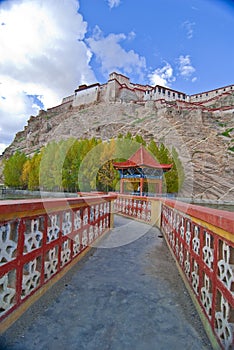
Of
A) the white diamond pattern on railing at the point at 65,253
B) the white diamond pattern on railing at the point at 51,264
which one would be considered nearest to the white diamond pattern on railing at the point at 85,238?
the white diamond pattern on railing at the point at 65,253

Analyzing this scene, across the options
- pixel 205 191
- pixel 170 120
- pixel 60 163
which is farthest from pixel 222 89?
pixel 60 163

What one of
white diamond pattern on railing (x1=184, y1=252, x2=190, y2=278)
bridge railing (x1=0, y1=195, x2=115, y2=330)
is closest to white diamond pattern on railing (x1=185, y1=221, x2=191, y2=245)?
white diamond pattern on railing (x1=184, y1=252, x2=190, y2=278)

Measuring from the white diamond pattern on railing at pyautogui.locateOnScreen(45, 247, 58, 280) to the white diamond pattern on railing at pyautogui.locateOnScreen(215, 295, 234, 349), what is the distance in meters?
1.69

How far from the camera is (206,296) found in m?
2.01

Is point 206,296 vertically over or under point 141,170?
under

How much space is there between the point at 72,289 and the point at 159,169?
14.8 meters

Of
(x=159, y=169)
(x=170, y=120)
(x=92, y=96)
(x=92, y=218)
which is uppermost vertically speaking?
(x=92, y=96)

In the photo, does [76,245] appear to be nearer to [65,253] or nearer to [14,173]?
[65,253]

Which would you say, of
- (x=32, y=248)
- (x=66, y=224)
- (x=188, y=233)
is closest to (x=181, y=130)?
(x=188, y=233)

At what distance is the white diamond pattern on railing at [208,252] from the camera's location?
6.35ft

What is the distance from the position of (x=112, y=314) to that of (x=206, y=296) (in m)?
0.85

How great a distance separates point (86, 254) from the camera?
4191 millimetres

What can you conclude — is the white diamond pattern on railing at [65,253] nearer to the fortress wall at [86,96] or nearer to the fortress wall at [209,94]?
the fortress wall at [86,96]

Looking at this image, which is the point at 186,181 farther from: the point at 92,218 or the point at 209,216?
the point at 209,216
